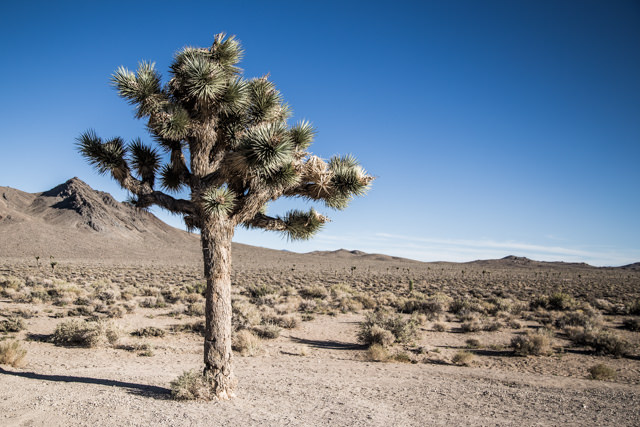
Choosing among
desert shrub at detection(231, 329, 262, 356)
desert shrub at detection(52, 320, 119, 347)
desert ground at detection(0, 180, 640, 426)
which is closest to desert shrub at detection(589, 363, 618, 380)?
desert ground at detection(0, 180, 640, 426)

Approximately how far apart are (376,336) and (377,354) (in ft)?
4.50

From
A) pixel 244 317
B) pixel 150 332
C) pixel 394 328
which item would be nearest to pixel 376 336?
pixel 394 328

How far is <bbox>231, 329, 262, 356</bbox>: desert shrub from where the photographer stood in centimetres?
1144

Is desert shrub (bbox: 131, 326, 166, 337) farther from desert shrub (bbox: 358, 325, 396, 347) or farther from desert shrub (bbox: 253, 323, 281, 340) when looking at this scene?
desert shrub (bbox: 358, 325, 396, 347)

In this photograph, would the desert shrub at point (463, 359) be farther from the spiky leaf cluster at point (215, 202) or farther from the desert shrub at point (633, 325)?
the desert shrub at point (633, 325)

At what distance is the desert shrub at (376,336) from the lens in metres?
12.5

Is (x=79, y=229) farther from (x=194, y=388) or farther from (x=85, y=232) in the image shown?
(x=194, y=388)

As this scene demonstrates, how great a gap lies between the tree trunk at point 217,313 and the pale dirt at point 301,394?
46 centimetres

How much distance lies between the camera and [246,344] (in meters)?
11.5

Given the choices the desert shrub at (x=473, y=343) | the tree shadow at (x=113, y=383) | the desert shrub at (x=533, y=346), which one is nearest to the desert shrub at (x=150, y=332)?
the tree shadow at (x=113, y=383)

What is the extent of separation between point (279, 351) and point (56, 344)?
653 centimetres

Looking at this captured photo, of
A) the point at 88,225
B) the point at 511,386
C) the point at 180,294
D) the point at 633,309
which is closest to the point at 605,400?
the point at 511,386

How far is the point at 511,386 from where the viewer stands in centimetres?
874

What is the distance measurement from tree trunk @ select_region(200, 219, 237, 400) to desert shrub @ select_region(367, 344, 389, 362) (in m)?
5.34
